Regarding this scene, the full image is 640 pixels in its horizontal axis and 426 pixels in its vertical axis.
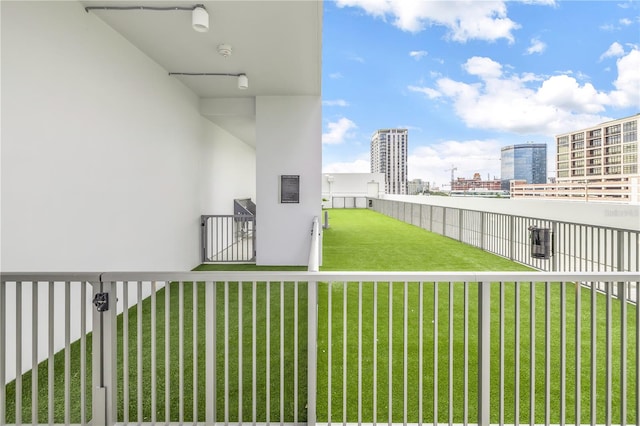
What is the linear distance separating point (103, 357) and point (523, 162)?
23693mm

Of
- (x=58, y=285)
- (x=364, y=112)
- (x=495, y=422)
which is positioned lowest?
(x=495, y=422)

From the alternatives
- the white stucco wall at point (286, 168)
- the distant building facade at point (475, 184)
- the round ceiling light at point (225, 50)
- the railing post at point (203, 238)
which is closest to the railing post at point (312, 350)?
the round ceiling light at point (225, 50)

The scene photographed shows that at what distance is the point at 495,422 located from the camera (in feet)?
6.89

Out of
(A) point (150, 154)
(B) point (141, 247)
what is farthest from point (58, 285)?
(A) point (150, 154)

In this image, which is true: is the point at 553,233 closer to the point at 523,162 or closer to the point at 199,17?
the point at 199,17

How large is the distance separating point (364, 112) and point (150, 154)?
55233 mm

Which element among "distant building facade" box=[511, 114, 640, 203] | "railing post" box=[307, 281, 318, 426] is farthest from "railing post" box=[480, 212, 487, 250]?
"railing post" box=[307, 281, 318, 426]

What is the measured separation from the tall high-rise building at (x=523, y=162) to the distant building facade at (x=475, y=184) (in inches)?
42.6

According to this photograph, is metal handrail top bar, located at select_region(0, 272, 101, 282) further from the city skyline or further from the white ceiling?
the city skyline

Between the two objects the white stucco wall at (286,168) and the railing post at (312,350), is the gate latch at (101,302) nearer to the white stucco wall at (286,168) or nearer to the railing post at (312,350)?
the railing post at (312,350)

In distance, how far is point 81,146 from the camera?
3.11 m

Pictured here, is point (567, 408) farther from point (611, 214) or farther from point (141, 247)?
point (141, 247)

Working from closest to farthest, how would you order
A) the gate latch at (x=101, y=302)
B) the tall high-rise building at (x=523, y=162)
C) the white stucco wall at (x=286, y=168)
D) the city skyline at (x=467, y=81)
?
the gate latch at (x=101, y=302) < the white stucco wall at (x=286, y=168) < the tall high-rise building at (x=523, y=162) < the city skyline at (x=467, y=81)

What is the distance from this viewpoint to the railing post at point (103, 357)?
5.39 ft
